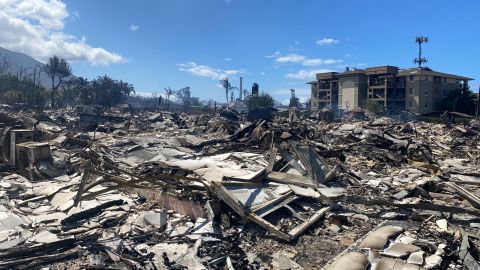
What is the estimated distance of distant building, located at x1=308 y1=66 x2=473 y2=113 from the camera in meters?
46.9

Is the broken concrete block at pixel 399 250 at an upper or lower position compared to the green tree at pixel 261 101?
Answer: lower

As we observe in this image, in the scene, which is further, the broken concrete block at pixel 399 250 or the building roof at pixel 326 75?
the building roof at pixel 326 75

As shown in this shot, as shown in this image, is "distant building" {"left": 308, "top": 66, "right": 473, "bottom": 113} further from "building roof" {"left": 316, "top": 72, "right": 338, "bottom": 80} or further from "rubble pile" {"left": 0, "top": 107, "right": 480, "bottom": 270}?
"rubble pile" {"left": 0, "top": 107, "right": 480, "bottom": 270}

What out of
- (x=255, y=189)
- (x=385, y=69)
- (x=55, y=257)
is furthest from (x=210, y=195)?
(x=385, y=69)

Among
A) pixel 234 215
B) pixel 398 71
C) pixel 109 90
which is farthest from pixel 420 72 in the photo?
pixel 234 215

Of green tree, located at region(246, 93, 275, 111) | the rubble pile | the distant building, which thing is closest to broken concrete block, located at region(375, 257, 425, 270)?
the rubble pile

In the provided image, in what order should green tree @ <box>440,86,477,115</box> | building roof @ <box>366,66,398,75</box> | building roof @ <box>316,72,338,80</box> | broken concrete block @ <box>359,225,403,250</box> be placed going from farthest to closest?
building roof @ <box>316,72,338,80</box> → building roof @ <box>366,66,398,75</box> → green tree @ <box>440,86,477,115</box> → broken concrete block @ <box>359,225,403,250</box>

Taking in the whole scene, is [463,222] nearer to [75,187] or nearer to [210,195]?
[210,195]

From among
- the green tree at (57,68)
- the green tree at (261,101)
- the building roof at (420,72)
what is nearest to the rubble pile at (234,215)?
the green tree at (261,101)

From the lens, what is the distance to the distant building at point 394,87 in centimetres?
4694

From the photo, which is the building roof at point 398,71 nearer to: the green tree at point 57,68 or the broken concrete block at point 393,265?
the green tree at point 57,68

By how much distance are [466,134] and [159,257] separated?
1763 centimetres

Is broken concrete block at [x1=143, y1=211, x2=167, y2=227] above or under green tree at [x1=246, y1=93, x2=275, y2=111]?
under

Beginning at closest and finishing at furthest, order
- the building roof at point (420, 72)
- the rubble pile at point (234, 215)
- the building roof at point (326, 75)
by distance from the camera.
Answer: the rubble pile at point (234, 215) < the building roof at point (420, 72) < the building roof at point (326, 75)
